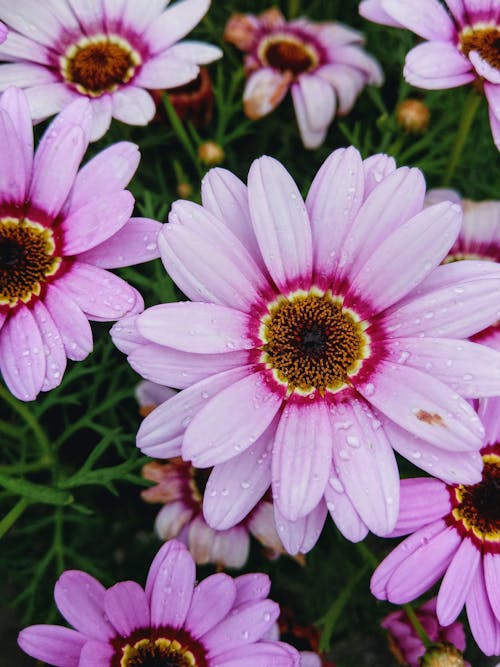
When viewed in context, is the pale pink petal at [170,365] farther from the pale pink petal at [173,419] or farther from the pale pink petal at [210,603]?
the pale pink petal at [210,603]

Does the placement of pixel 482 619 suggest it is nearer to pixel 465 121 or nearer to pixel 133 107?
pixel 465 121

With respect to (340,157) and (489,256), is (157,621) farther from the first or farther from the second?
(489,256)

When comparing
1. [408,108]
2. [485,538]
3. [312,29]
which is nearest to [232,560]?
[485,538]

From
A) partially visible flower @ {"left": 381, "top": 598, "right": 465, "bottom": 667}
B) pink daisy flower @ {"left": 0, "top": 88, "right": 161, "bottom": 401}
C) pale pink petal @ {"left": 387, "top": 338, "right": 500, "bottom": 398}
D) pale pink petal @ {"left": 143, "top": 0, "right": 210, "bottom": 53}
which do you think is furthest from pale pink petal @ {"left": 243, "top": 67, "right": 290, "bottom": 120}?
partially visible flower @ {"left": 381, "top": 598, "right": 465, "bottom": 667}

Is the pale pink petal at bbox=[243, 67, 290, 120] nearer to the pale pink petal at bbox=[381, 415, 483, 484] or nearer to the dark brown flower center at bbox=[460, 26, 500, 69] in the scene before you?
the dark brown flower center at bbox=[460, 26, 500, 69]

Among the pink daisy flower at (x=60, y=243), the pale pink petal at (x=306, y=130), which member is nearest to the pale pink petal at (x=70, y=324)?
the pink daisy flower at (x=60, y=243)

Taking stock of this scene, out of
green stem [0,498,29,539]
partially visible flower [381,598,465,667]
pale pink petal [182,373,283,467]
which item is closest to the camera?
pale pink petal [182,373,283,467]

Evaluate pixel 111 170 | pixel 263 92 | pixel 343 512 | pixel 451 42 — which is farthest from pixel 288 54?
pixel 343 512
